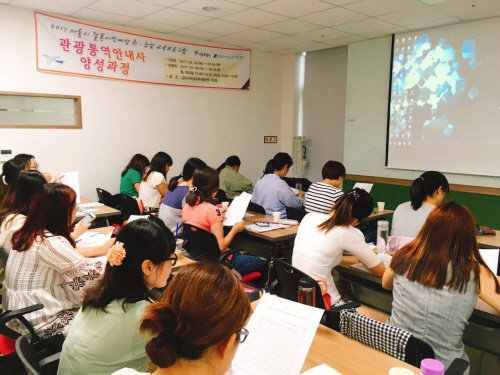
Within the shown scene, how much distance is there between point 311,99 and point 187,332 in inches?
250

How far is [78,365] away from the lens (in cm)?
126

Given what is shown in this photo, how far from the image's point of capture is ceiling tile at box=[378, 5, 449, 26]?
4.36 meters

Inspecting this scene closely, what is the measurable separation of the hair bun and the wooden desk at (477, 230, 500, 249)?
283 centimetres

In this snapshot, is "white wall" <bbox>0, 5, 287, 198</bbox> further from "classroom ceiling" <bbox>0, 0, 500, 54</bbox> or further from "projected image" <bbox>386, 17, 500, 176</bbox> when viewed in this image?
"projected image" <bbox>386, 17, 500, 176</bbox>

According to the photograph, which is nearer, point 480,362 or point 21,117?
point 480,362

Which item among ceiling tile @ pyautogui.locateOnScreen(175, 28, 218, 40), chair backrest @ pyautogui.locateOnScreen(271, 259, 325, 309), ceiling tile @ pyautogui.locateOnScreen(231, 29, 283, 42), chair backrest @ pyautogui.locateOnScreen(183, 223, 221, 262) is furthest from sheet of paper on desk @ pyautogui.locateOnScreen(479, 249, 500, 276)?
ceiling tile @ pyautogui.locateOnScreen(175, 28, 218, 40)

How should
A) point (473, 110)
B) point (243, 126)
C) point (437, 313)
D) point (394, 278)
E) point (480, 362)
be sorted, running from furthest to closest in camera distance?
point (243, 126)
point (473, 110)
point (480, 362)
point (394, 278)
point (437, 313)

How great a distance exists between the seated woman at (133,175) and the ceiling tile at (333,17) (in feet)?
8.72

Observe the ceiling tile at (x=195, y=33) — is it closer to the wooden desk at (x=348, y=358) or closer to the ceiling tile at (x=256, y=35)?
the ceiling tile at (x=256, y=35)

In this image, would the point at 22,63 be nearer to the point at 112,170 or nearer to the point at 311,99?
the point at 112,170

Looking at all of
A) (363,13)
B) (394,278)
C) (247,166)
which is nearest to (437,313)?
(394,278)

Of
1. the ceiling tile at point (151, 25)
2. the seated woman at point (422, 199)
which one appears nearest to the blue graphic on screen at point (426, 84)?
the seated woman at point (422, 199)

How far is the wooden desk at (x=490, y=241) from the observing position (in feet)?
9.65

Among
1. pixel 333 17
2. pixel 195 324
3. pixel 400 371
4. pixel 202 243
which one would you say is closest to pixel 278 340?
pixel 400 371
